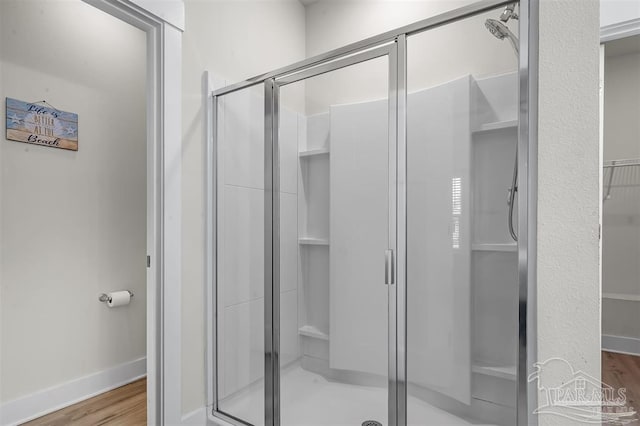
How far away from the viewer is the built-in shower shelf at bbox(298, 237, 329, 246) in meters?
1.47

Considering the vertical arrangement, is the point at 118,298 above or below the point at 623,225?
below

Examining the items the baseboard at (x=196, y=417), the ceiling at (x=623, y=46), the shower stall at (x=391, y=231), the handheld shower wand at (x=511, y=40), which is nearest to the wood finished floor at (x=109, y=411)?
the baseboard at (x=196, y=417)

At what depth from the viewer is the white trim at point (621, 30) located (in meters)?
1.45

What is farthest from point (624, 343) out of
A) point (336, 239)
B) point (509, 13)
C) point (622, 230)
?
point (509, 13)

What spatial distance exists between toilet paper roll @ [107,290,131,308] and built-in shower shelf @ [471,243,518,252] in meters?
1.96

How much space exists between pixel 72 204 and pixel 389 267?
1.79 m

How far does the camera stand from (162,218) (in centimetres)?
164

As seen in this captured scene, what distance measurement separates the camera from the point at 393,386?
1.29 meters

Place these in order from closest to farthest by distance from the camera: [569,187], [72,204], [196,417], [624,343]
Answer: [569,187], [624,343], [196,417], [72,204]

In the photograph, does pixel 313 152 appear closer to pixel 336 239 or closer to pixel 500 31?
pixel 336 239

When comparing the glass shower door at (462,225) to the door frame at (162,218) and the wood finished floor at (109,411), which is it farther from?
the door frame at (162,218)

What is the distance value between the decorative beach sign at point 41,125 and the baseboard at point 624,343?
8.61 feet

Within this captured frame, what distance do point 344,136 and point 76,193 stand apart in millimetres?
1600

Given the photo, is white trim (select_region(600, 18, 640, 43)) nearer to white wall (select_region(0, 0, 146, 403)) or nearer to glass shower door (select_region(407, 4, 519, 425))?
glass shower door (select_region(407, 4, 519, 425))
